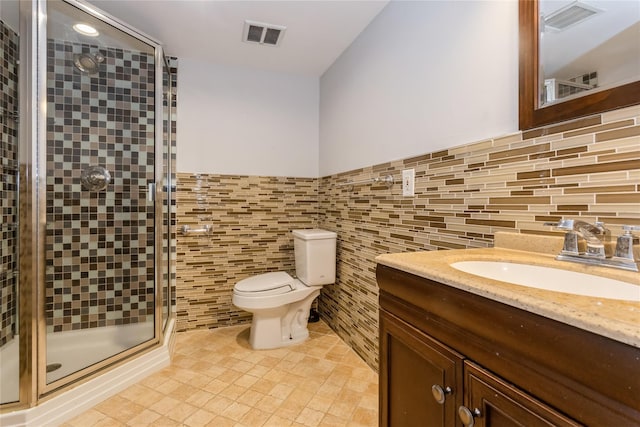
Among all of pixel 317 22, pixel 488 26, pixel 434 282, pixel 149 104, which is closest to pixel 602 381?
pixel 434 282

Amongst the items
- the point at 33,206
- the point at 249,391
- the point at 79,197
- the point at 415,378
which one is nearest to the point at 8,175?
the point at 33,206

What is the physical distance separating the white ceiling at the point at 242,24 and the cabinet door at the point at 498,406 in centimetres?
191

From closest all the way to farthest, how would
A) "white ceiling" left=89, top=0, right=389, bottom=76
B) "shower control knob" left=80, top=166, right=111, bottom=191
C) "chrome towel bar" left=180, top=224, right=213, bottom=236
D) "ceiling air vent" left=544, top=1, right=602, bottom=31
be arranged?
"ceiling air vent" left=544, top=1, right=602, bottom=31
"white ceiling" left=89, top=0, right=389, bottom=76
"shower control knob" left=80, top=166, right=111, bottom=191
"chrome towel bar" left=180, top=224, right=213, bottom=236

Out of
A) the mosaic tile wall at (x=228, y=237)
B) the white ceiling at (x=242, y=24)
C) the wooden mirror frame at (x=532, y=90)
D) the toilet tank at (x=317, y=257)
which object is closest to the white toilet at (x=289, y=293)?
the toilet tank at (x=317, y=257)

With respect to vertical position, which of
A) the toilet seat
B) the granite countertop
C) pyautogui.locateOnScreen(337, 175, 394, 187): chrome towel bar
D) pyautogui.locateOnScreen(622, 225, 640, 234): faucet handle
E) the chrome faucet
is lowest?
the toilet seat

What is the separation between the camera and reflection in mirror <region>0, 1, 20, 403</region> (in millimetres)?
1448

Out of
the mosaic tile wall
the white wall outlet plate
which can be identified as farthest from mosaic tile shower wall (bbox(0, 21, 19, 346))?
the white wall outlet plate

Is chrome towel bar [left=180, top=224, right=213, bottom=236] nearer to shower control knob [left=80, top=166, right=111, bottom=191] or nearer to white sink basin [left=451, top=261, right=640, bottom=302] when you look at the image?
shower control knob [left=80, top=166, right=111, bottom=191]

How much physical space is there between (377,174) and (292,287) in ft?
3.20

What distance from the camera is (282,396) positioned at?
162 cm

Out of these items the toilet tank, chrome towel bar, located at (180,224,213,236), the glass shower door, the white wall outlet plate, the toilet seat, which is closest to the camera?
the white wall outlet plate

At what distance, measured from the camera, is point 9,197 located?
1.53 m

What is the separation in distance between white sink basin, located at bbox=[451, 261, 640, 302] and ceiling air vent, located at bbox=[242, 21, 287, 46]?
6.21ft

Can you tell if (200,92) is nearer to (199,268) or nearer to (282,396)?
(199,268)
